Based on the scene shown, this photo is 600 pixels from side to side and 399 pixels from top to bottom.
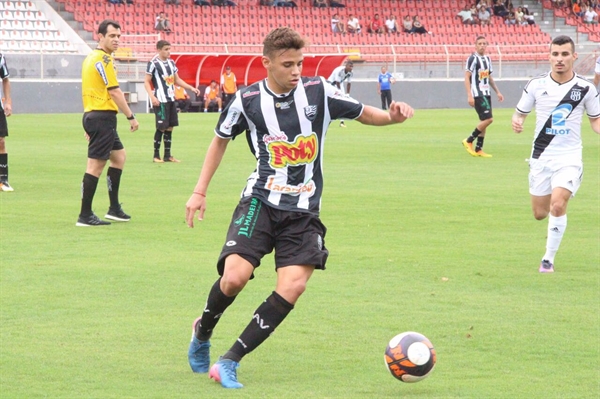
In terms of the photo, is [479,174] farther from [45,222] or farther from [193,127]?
[193,127]

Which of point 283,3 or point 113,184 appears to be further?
point 283,3

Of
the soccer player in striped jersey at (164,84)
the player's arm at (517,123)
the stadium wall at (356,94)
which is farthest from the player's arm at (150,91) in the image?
the stadium wall at (356,94)

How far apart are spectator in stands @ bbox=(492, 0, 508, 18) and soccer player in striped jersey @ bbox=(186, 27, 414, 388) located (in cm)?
4916

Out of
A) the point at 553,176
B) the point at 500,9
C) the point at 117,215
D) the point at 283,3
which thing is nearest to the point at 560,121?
the point at 553,176

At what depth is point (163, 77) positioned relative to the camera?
62.4ft

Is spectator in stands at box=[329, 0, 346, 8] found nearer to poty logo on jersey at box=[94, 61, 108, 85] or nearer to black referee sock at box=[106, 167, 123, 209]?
black referee sock at box=[106, 167, 123, 209]

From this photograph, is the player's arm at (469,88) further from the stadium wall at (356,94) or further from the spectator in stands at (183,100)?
the spectator in stands at (183,100)

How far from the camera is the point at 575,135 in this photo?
9281 millimetres

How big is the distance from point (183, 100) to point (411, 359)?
34380 mm

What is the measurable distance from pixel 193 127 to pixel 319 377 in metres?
24.5

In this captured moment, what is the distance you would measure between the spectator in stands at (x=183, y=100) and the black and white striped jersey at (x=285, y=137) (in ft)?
109

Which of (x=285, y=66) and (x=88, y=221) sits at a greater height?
(x=285, y=66)

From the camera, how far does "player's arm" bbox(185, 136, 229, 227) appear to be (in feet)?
18.6

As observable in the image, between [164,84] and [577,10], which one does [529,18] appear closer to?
[577,10]
